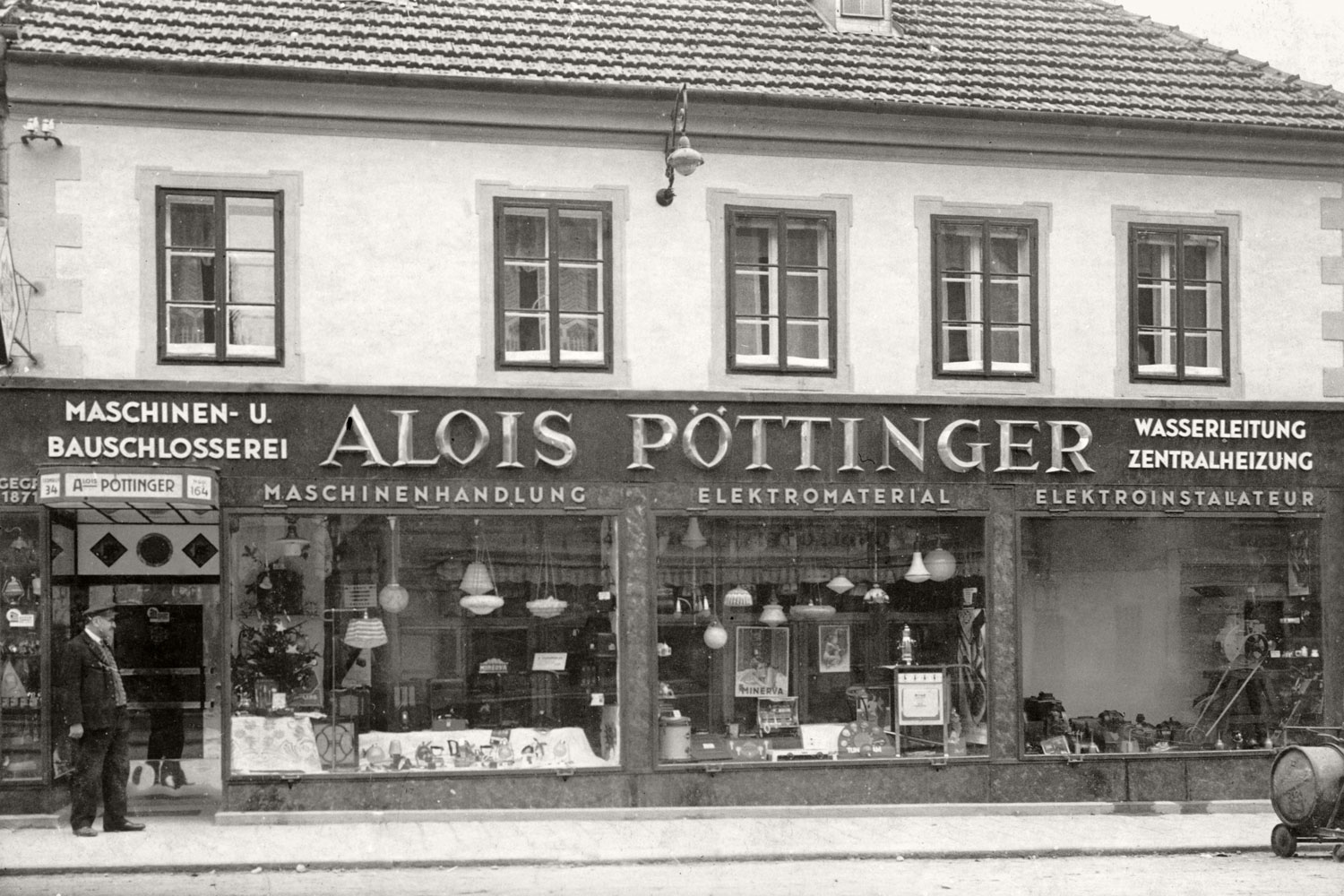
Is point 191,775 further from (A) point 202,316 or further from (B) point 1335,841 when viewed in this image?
(B) point 1335,841

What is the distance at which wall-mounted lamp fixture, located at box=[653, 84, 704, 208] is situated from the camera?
15.4 meters

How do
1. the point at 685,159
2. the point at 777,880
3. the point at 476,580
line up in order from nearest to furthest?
the point at 777,880 < the point at 685,159 < the point at 476,580

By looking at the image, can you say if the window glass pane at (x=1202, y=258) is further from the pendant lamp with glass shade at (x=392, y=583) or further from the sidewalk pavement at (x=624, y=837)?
the pendant lamp with glass shade at (x=392, y=583)

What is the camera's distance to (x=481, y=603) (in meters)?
16.2

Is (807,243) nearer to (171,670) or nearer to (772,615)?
(772,615)

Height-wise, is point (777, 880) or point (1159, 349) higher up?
point (1159, 349)

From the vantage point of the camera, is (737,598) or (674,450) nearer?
(674,450)

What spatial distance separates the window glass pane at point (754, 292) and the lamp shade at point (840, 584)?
281 centimetres

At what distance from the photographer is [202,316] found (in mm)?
15719

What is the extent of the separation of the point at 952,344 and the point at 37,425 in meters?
8.98

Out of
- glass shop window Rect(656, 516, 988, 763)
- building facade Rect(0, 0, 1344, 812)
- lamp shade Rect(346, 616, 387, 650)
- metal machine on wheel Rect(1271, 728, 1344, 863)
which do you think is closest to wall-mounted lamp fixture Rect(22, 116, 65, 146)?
building facade Rect(0, 0, 1344, 812)

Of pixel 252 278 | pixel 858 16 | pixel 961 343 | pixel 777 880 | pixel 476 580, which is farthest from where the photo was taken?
pixel 858 16

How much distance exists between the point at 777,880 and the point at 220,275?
25.0ft

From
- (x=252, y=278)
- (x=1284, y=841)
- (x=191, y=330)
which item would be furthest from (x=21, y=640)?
(x=1284, y=841)
